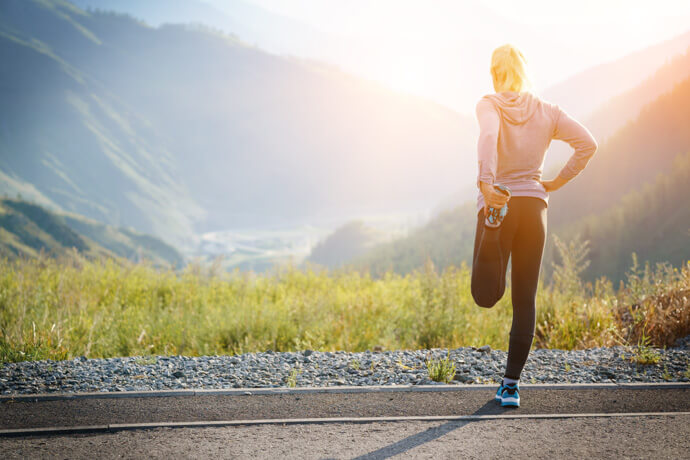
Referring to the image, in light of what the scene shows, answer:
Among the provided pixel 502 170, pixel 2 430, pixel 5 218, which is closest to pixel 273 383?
pixel 2 430

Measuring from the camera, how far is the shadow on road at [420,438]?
341 centimetres

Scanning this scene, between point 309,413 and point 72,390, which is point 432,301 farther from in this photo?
point 72,390

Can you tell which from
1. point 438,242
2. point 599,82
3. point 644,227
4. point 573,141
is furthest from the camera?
point 599,82

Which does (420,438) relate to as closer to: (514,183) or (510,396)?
(510,396)

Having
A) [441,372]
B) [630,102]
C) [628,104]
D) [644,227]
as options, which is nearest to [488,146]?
[441,372]

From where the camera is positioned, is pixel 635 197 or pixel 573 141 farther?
pixel 635 197

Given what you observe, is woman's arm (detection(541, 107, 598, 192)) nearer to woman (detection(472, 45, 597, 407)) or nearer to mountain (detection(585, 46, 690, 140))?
woman (detection(472, 45, 597, 407))

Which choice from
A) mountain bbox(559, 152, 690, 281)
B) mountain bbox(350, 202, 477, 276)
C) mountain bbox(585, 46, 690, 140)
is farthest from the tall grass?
mountain bbox(350, 202, 477, 276)

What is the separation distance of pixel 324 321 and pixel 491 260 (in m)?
4.27

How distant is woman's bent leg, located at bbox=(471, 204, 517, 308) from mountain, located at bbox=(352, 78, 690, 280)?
14998 millimetres

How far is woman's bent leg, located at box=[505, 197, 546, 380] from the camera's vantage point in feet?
13.1

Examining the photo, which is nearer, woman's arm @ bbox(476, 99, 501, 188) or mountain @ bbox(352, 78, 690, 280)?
woman's arm @ bbox(476, 99, 501, 188)

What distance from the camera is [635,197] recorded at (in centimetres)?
3306

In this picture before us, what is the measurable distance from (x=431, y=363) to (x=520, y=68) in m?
2.79
